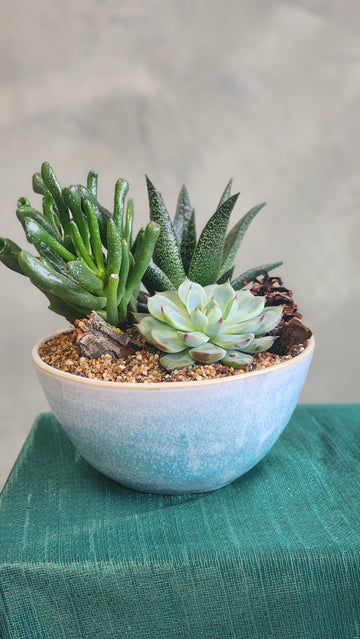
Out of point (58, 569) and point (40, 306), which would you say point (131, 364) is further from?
point (40, 306)

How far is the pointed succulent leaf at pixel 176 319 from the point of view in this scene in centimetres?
62

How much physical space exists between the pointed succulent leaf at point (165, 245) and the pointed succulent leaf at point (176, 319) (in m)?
0.11

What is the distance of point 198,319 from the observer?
0.62m

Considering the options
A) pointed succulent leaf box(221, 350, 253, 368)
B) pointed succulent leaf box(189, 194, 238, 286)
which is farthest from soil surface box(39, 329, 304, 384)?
pointed succulent leaf box(189, 194, 238, 286)

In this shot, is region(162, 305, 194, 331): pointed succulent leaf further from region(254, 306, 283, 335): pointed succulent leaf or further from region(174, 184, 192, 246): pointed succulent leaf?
region(174, 184, 192, 246): pointed succulent leaf

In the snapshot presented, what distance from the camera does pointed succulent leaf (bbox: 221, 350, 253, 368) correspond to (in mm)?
631

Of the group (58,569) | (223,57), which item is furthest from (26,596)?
(223,57)

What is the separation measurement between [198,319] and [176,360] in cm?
5

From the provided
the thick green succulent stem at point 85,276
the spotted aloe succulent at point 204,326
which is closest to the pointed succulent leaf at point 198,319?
the spotted aloe succulent at point 204,326

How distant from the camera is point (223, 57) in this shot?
1.33 metres

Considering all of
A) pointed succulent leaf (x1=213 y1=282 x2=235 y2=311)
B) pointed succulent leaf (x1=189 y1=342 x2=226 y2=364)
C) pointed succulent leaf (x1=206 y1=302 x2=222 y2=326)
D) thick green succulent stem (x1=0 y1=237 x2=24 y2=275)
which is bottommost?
pointed succulent leaf (x1=189 y1=342 x2=226 y2=364)

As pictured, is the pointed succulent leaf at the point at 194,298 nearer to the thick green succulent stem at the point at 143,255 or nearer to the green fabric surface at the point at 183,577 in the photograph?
the thick green succulent stem at the point at 143,255

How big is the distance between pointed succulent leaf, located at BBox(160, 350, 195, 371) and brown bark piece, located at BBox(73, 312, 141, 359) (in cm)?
6

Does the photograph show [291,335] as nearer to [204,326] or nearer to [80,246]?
[204,326]
